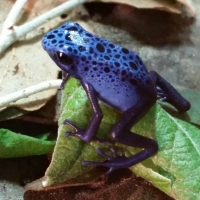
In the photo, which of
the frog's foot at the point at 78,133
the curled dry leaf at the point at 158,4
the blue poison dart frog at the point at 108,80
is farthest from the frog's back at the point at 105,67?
the curled dry leaf at the point at 158,4

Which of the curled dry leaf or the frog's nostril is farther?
the curled dry leaf

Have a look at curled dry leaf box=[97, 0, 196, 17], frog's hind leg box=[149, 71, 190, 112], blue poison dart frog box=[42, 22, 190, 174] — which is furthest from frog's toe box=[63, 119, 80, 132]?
curled dry leaf box=[97, 0, 196, 17]

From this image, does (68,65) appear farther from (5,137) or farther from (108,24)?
(108,24)

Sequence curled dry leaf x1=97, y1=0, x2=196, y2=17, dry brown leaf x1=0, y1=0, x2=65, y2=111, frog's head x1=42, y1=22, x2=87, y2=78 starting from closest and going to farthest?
frog's head x1=42, y1=22, x2=87, y2=78, dry brown leaf x1=0, y1=0, x2=65, y2=111, curled dry leaf x1=97, y1=0, x2=196, y2=17

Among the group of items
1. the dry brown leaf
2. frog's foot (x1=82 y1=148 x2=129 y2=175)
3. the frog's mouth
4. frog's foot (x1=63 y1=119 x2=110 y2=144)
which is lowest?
frog's foot (x1=82 y1=148 x2=129 y2=175)

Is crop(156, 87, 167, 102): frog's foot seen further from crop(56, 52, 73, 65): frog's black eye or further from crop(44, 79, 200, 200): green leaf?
crop(56, 52, 73, 65): frog's black eye

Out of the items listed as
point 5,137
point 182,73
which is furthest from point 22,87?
point 182,73

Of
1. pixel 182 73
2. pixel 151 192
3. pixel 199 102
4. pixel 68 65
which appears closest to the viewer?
pixel 68 65

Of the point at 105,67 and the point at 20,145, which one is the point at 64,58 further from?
the point at 20,145
